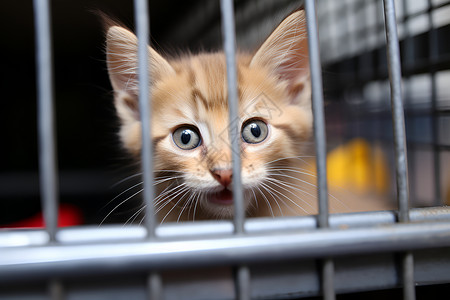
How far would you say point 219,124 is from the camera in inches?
31.6

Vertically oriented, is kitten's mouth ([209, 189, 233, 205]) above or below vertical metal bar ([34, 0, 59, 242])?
below

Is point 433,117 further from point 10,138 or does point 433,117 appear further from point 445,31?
point 10,138

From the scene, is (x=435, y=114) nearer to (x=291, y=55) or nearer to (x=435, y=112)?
(x=435, y=112)

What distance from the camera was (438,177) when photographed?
108 cm

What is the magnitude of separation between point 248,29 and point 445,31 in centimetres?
90

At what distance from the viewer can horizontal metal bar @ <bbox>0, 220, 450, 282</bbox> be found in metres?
0.39

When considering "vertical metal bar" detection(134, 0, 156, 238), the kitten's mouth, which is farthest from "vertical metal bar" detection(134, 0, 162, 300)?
the kitten's mouth

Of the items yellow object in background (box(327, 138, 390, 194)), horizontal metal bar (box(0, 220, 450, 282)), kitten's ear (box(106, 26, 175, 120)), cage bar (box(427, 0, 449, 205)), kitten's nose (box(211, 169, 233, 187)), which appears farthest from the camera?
yellow object in background (box(327, 138, 390, 194))

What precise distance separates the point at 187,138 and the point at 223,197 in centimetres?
19

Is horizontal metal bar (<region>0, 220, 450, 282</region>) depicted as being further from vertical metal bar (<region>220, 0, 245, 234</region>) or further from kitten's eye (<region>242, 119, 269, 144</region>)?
kitten's eye (<region>242, 119, 269, 144</region>)

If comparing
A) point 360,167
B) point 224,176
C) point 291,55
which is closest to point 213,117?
point 224,176

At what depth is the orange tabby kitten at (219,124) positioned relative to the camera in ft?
2.48

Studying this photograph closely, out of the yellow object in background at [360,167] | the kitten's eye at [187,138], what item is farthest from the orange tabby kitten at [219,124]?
the yellow object in background at [360,167]

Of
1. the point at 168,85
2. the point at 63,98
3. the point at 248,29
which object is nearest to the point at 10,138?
the point at 63,98
